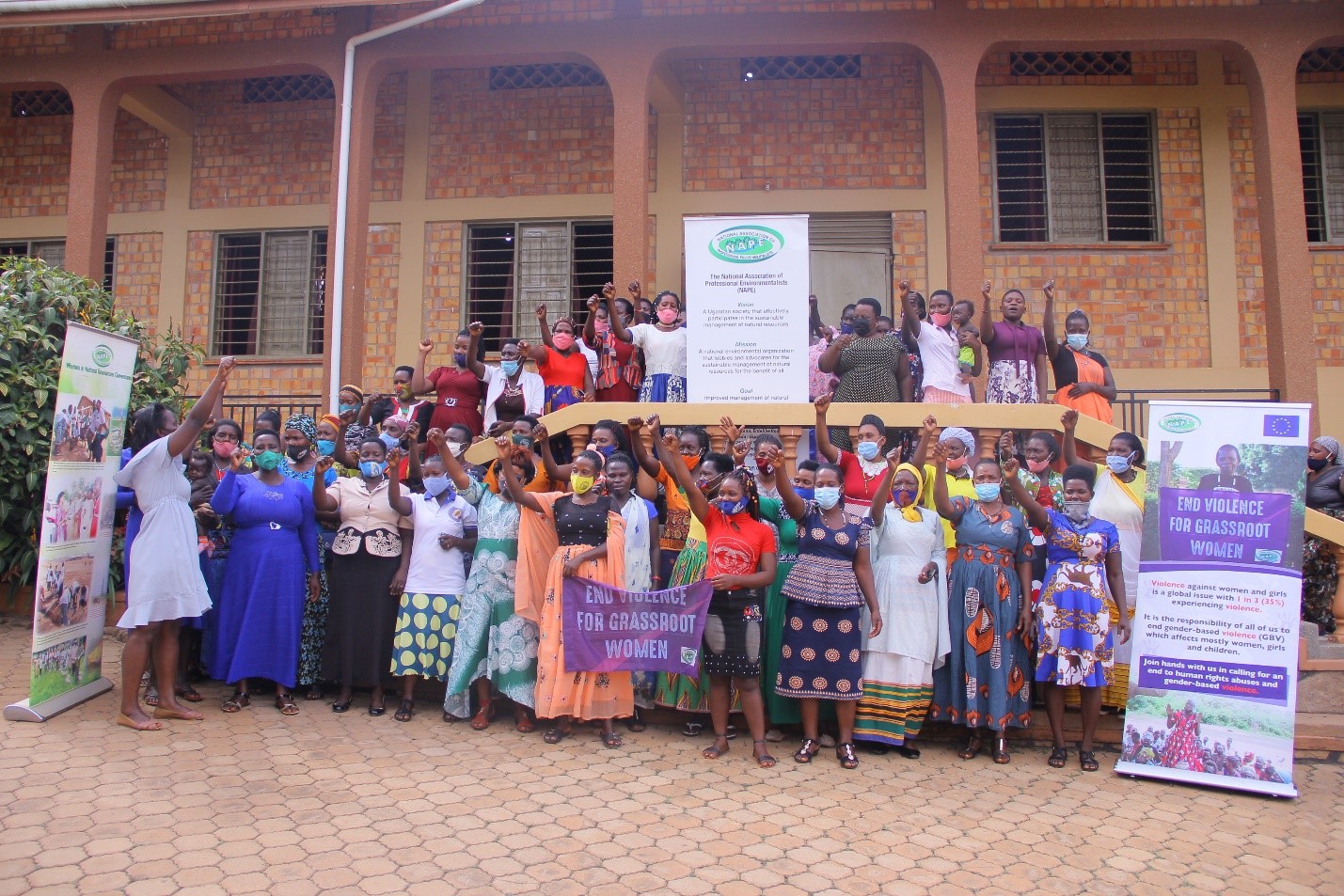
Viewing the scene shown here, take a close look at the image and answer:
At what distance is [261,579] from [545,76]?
7.15m

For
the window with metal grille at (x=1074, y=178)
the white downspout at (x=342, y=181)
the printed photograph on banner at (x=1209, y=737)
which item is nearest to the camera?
the printed photograph on banner at (x=1209, y=737)

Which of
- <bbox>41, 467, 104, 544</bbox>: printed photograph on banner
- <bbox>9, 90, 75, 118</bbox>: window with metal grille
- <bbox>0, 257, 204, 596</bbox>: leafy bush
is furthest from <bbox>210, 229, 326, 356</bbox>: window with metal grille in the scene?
<bbox>41, 467, 104, 544</bbox>: printed photograph on banner

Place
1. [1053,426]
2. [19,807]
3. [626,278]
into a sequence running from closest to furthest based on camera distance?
[19,807] < [1053,426] < [626,278]

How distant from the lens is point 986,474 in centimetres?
550

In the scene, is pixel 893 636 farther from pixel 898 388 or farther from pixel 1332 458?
pixel 1332 458

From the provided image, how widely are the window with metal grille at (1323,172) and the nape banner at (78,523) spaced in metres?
10.9

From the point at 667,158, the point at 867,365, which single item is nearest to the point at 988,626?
the point at 867,365

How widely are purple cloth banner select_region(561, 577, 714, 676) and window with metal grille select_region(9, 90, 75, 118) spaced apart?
1015 cm

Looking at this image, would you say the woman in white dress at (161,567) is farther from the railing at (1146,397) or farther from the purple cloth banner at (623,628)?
the railing at (1146,397)

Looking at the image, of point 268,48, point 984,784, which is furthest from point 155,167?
point 984,784

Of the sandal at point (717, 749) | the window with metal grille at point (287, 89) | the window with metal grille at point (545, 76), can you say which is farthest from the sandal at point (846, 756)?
the window with metal grille at point (287, 89)

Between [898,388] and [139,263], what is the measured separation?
9057 mm

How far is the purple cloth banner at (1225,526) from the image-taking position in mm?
5348

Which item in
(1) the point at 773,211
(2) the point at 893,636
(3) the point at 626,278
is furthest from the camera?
(1) the point at 773,211
